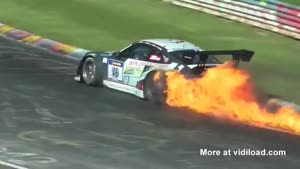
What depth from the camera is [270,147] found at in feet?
41.1

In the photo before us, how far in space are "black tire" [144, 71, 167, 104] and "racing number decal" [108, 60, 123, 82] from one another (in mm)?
1148

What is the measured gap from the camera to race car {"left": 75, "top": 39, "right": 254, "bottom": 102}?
16.0 m

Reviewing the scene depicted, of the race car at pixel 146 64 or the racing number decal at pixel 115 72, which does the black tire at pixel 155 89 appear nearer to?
the race car at pixel 146 64

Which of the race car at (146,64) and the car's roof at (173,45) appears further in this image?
the car's roof at (173,45)

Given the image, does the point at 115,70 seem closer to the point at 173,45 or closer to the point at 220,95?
the point at 173,45

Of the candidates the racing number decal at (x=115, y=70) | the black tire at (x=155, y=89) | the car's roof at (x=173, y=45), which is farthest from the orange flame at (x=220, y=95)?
the racing number decal at (x=115, y=70)

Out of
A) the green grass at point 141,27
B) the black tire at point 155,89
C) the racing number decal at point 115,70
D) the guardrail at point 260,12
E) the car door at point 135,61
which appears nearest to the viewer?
the black tire at point 155,89

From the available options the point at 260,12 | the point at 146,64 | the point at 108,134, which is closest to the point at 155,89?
the point at 146,64

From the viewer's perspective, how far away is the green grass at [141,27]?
74.7 ft

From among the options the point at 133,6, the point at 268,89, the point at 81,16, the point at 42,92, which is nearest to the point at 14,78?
the point at 42,92

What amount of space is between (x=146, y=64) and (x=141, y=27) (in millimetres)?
10339

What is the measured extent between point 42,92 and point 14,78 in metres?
1.87

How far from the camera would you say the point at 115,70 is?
1747 cm

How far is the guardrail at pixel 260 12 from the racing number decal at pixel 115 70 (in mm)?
9906
